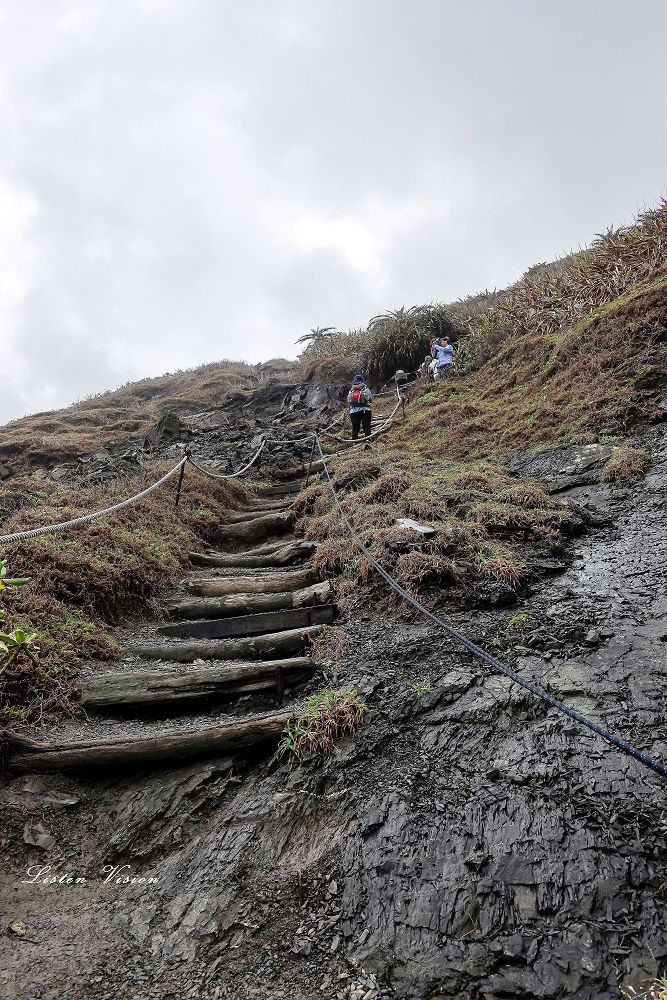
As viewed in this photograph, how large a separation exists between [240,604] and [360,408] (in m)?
7.26

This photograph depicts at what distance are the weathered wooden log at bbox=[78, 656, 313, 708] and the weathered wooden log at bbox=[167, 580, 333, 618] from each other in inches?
48.1

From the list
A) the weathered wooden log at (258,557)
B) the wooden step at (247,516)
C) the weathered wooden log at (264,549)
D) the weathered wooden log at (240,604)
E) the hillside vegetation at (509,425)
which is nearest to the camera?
the hillside vegetation at (509,425)

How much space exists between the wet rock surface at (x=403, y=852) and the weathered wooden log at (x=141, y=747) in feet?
0.38

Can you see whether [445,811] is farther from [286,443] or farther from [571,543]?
[286,443]

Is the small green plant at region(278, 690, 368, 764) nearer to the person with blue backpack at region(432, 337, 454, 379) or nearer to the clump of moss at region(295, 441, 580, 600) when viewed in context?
the clump of moss at region(295, 441, 580, 600)

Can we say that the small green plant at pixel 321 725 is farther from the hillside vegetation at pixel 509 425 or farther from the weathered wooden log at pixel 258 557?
the weathered wooden log at pixel 258 557

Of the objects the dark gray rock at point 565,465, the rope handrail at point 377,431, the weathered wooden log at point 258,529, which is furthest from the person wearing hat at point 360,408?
the dark gray rock at point 565,465

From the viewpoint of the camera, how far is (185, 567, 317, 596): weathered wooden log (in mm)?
6066


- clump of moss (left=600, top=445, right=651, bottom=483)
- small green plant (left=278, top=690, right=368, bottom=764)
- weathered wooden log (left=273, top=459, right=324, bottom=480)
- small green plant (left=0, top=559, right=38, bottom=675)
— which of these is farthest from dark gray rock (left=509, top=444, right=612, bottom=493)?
small green plant (left=0, top=559, right=38, bottom=675)

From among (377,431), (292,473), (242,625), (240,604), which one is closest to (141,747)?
(242,625)

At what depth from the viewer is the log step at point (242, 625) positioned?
→ 5203 mm

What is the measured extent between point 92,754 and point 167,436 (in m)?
11.9

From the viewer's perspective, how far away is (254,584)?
244 inches

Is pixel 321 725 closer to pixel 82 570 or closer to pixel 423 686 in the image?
pixel 423 686
